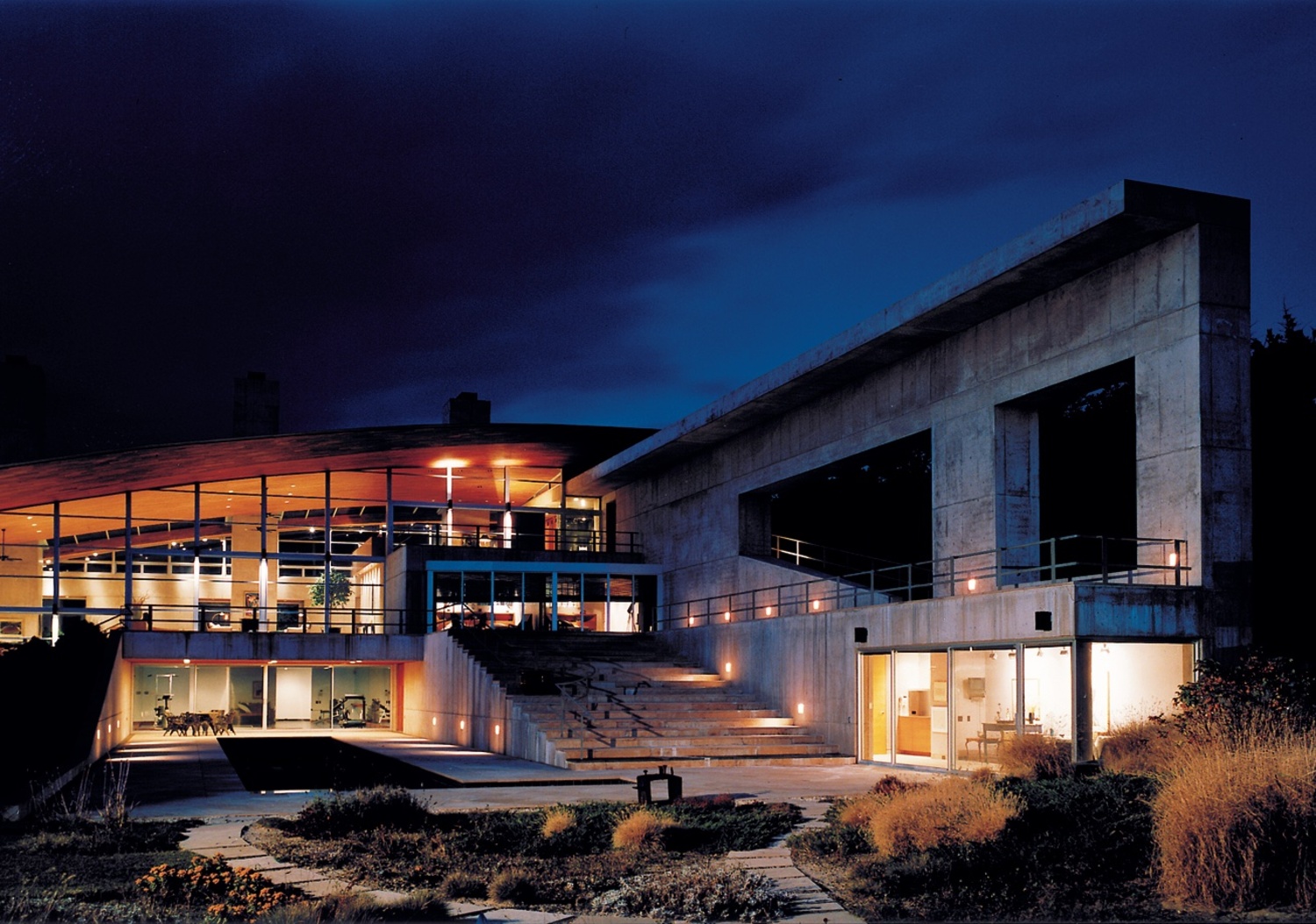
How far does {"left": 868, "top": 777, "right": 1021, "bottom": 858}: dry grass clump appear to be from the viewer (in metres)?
10.4

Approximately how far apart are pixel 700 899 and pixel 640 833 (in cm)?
272

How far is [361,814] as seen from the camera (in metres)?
13.3

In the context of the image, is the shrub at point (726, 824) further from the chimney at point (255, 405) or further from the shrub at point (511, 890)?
the chimney at point (255, 405)

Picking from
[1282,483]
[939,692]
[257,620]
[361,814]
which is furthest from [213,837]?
[257,620]

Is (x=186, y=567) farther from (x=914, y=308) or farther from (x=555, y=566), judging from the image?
(x=914, y=308)

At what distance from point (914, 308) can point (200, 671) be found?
86.0 feet

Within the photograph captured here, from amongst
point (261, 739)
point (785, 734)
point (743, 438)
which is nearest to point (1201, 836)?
point (785, 734)

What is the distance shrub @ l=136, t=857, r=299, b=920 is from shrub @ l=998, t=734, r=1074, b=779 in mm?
9121

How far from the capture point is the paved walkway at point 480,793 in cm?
988

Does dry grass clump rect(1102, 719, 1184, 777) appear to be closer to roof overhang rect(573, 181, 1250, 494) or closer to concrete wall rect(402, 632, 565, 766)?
roof overhang rect(573, 181, 1250, 494)

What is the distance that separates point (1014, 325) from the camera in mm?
21672

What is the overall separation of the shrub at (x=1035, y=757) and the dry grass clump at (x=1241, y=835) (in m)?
6.26

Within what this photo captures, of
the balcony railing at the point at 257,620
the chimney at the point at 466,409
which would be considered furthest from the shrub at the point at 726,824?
the chimney at the point at 466,409

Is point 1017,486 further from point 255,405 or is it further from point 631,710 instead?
point 255,405
